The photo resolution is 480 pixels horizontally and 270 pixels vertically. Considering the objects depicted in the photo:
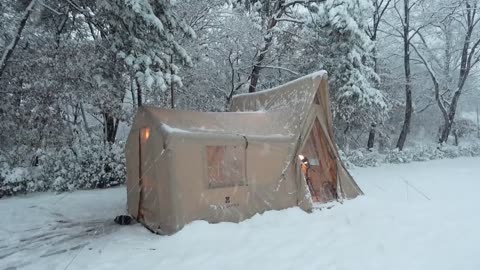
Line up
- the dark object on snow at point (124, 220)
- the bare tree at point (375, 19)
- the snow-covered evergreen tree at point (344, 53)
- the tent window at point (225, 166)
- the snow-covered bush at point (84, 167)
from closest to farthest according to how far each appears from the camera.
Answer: the tent window at point (225, 166)
the dark object on snow at point (124, 220)
the snow-covered bush at point (84, 167)
the snow-covered evergreen tree at point (344, 53)
the bare tree at point (375, 19)

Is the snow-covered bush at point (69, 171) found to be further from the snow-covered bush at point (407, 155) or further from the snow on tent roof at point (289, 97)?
the snow-covered bush at point (407, 155)

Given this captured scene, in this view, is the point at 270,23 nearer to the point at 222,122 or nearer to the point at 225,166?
the point at 222,122

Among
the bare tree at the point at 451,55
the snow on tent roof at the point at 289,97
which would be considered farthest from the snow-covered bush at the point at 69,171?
the bare tree at the point at 451,55

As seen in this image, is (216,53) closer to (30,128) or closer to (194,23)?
(194,23)

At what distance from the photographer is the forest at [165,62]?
22.4 ft

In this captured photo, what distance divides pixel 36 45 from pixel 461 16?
20741 mm

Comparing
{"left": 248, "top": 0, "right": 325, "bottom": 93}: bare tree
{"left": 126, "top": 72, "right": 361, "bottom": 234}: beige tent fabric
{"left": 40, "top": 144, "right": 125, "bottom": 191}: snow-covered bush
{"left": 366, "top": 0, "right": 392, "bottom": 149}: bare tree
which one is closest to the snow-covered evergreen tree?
{"left": 248, "top": 0, "right": 325, "bottom": 93}: bare tree

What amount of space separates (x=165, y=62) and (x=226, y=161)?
2230 millimetres

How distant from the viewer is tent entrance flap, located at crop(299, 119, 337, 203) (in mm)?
7777

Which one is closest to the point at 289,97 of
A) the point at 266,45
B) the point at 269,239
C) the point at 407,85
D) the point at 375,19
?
the point at 269,239

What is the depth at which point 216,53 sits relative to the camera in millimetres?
14031

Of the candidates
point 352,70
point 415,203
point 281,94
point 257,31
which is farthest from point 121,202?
point 352,70

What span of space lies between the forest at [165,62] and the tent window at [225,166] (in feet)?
5.27

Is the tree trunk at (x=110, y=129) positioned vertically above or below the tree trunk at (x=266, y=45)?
below
